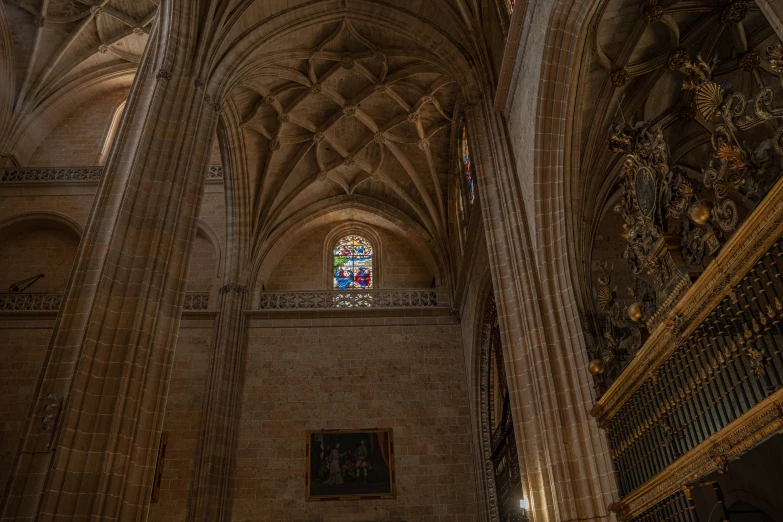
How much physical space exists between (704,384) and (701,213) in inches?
57.7

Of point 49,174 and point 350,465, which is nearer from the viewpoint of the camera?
point 350,465

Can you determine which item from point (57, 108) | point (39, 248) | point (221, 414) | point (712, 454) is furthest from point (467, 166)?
point (57, 108)

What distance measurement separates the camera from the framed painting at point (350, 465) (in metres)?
13.1

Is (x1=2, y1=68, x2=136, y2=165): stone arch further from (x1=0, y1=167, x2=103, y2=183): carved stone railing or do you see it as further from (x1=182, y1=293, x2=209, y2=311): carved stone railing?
(x1=182, y1=293, x2=209, y2=311): carved stone railing

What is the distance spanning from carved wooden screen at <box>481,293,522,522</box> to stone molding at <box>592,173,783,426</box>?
4505mm

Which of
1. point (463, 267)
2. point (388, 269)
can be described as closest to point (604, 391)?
point (463, 267)

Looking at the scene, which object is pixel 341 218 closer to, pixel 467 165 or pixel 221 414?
pixel 467 165

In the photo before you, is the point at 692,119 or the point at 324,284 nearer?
the point at 692,119

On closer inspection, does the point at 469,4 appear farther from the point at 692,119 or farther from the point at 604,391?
the point at 604,391

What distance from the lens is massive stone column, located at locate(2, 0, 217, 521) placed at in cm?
620

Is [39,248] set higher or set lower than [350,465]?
higher

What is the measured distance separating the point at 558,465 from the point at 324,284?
10219mm

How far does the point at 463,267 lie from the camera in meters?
13.9

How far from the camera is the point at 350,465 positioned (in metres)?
13.4
